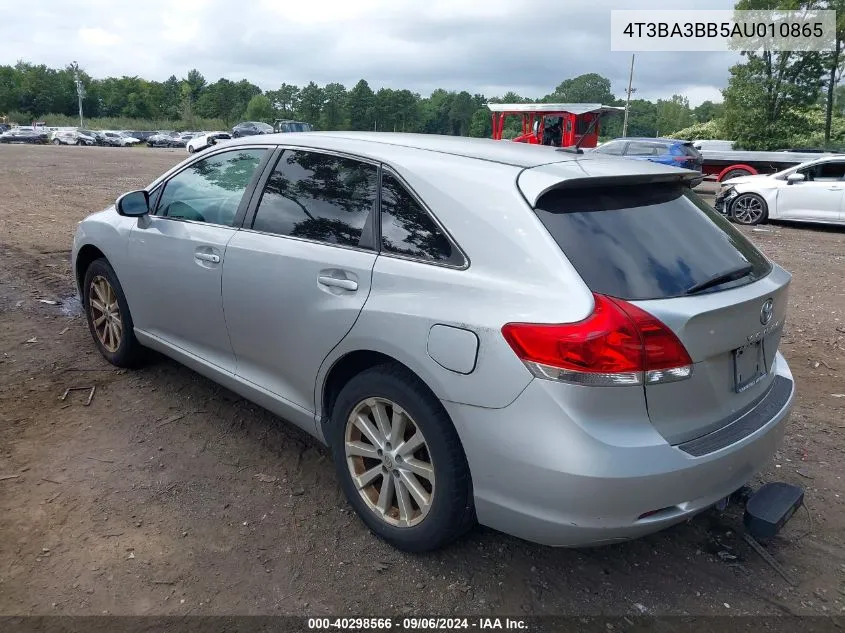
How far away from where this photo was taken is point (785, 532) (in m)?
3.07

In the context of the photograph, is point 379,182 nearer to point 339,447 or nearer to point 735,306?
point 339,447

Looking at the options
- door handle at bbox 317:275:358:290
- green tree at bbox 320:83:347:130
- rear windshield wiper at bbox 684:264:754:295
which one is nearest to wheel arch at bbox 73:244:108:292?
door handle at bbox 317:275:358:290

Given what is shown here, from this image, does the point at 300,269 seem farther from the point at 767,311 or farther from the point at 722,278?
the point at 767,311

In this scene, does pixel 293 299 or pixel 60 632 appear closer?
pixel 60 632

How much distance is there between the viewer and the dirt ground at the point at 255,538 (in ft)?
8.46

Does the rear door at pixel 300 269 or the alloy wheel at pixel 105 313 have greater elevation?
the rear door at pixel 300 269

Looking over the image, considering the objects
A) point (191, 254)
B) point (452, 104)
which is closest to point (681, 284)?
point (191, 254)

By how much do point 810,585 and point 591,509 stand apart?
1.20 meters

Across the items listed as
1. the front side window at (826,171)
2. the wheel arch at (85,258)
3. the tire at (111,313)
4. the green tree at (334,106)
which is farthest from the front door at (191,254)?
the green tree at (334,106)

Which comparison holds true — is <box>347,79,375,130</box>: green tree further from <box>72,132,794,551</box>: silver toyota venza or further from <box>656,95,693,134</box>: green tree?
<box>72,132,794,551</box>: silver toyota venza

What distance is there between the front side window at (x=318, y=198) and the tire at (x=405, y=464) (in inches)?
26.4

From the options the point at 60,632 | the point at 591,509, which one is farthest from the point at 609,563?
the point at 60,632

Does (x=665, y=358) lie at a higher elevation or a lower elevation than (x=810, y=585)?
higher

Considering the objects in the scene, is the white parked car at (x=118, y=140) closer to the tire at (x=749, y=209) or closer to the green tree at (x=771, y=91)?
the green tree at (x=771, y=91)
